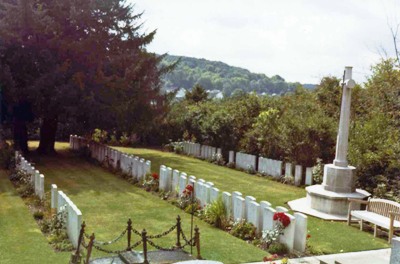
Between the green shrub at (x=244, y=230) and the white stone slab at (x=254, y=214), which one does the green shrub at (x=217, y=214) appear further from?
the white stone slab at (x=254, y=214)

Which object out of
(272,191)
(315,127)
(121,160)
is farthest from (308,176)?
(121,160)

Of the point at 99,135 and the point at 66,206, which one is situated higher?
the point at 99,135

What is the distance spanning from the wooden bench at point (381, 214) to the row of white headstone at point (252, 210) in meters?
2.70

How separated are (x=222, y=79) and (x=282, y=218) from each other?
468 feet

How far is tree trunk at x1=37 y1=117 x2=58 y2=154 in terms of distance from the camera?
90.2 ft

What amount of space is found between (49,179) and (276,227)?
39.7ft

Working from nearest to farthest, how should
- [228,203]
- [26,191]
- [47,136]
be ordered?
[228,203] → [26,191] → [47,136]

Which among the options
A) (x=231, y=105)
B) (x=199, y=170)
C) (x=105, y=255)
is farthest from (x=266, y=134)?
(x=105, y=255)

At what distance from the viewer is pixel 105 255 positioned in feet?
30.7

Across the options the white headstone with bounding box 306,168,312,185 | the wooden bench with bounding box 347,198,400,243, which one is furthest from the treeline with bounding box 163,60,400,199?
the wooden bench with bounding box 347,198,400,243

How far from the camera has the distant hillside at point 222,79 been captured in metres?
143

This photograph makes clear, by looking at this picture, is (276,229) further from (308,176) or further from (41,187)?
(308,176)

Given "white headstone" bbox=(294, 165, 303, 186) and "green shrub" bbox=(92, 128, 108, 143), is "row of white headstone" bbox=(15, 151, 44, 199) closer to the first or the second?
"white headstone" bbox=(294, 165, 303, 186)

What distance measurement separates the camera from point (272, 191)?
17.7m
